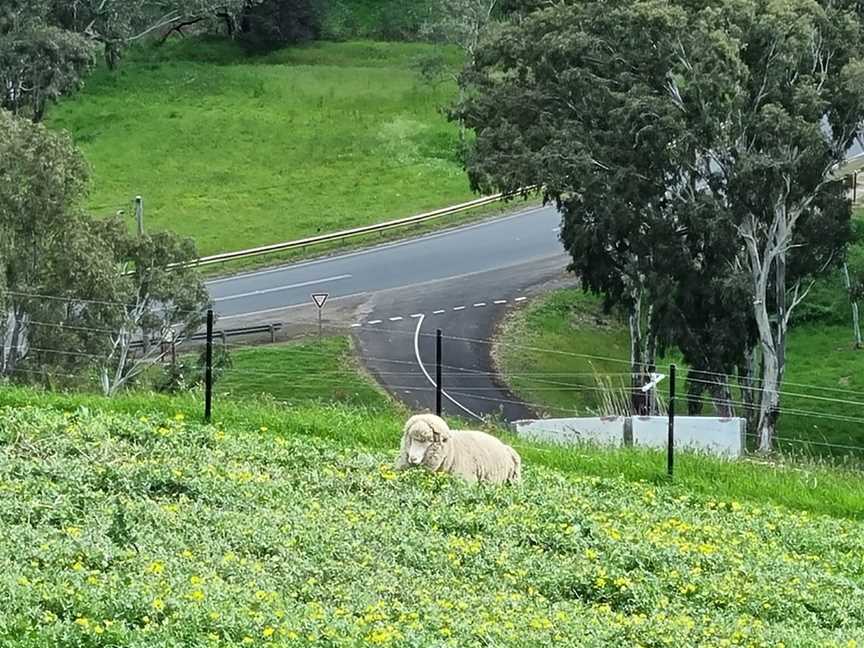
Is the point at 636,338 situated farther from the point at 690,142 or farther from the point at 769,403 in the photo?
the point at 690,142

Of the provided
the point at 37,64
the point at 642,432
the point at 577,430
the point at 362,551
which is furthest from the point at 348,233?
the point at 362,551

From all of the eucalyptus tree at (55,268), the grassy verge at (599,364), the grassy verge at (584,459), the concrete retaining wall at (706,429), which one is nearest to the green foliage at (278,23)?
the grassy verge at (599,364)

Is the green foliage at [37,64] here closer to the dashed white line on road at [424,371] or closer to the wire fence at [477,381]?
the wire fence at [477,381]

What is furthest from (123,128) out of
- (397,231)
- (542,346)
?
(542,346)

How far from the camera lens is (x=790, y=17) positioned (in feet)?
112

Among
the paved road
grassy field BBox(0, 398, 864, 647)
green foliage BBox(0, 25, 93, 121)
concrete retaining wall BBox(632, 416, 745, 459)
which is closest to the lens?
grassy field BBox(0, 398, 864, 647)

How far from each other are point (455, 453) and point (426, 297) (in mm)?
32056

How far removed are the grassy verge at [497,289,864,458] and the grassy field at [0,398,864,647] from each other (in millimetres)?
20669

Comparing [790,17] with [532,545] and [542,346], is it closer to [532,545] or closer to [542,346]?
[542,346]

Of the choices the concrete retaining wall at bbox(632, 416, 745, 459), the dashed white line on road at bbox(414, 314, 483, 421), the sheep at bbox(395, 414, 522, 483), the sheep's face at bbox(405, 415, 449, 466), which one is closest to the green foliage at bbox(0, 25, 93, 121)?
the dashed white line on road at bbox(414, 314, 483, 421)

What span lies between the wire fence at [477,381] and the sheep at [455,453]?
18.6 meters

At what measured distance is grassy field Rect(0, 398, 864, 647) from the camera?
10836mm

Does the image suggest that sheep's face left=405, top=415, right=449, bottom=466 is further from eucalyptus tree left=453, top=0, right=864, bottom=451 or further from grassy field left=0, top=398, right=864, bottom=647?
eucalyptus tree left=453, top=0, right=864, bottom=451

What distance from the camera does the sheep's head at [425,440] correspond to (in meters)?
16.2
